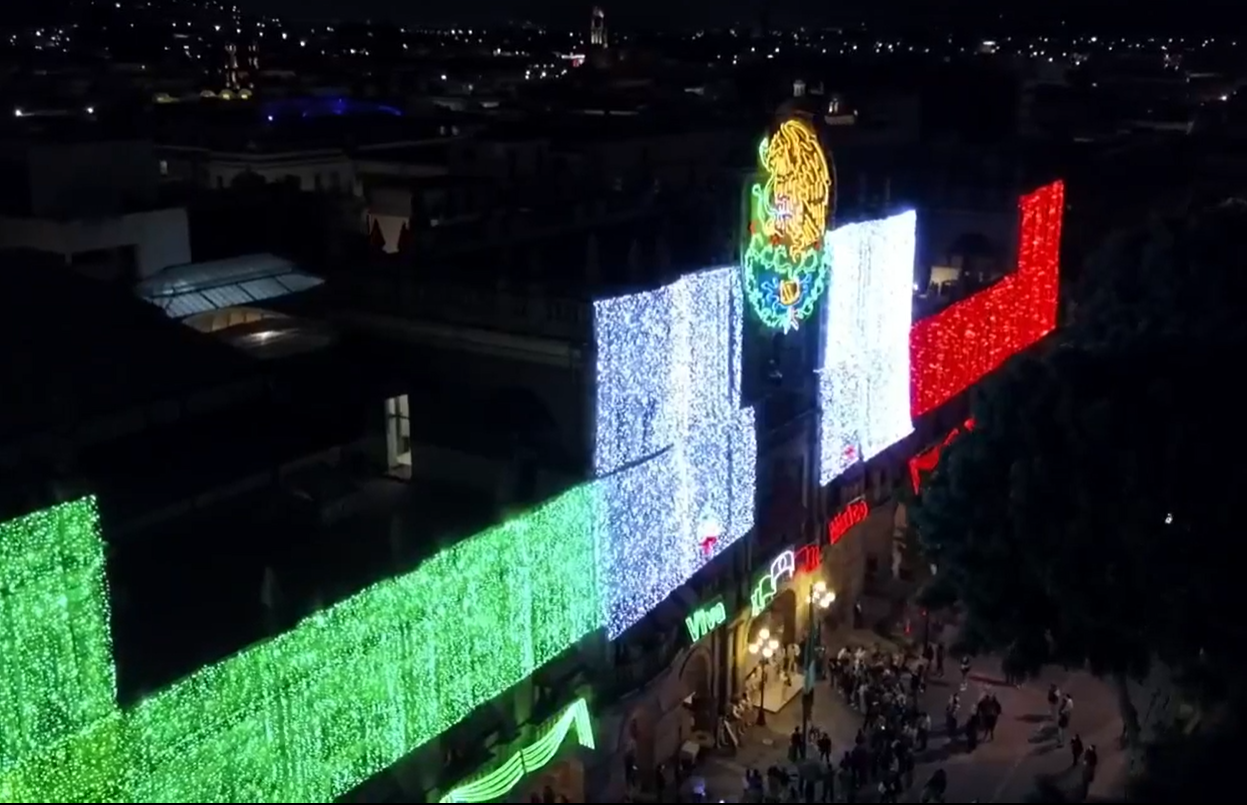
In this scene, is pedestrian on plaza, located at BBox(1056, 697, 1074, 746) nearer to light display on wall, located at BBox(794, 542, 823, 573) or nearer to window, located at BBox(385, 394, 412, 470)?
light display on wall, located at BBox(794, 542, 823, 573)

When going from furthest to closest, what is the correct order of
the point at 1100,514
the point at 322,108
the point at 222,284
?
1. the point at 322,108
2. the point at 222,284
3. the point at 1100,514

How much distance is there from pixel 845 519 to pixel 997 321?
13.7 m

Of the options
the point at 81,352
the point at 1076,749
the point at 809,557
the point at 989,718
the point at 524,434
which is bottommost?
the point at 989,718

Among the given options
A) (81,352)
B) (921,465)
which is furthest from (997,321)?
(81,352)

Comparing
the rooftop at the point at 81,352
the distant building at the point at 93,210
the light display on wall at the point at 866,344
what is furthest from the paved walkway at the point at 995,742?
the distant building at the point at 93,210

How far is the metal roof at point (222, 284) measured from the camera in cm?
3228

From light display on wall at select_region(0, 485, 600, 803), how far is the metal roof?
37.6 feet

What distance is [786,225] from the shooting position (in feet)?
109

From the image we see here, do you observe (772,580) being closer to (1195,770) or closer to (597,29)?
(1195,770)

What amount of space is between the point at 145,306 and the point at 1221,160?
5804 cm

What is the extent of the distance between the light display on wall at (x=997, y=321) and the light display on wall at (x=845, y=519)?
5108mm

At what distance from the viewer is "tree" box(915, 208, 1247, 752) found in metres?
23.5

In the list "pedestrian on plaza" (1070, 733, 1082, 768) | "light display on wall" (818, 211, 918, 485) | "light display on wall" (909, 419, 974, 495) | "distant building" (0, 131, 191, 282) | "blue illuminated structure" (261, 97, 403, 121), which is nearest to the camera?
"pedestrian on plaza" (1070, 733, 1082, 768)

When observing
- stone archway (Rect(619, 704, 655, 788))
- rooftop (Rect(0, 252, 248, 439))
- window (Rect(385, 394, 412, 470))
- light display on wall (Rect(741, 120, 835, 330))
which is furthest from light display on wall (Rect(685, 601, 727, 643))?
rooftop (Rect(0, 252, 248, 439))
